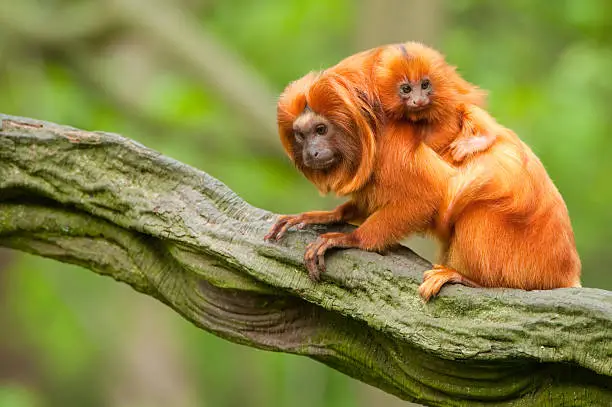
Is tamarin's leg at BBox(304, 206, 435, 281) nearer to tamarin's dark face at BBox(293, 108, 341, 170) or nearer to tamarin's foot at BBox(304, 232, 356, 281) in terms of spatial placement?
tamarin's foot at BBox(304, 232, 356, 281)

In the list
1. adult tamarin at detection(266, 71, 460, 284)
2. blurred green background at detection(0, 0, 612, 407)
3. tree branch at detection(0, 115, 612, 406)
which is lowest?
tree branch at detection(0, 115, 612, 406)

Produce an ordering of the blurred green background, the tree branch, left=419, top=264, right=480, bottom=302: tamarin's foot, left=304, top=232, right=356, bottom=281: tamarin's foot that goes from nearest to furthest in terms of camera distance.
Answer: the tree branch < left=419, top=264, right=480, bottom=302: tamarin's foot < left=304, top=232, right=356, bottom=281: tamarin's foot < the blurred green background

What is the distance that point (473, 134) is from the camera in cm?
357

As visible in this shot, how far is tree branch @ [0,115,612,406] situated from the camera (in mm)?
3025

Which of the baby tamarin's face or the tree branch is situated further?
the baby tamarin's face

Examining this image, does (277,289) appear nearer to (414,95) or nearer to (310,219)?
(310,219)

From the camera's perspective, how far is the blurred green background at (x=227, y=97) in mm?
7953

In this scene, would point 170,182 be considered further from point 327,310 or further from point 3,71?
point 3,71

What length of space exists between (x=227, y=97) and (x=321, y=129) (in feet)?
14.7

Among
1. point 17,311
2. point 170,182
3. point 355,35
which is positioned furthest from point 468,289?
point 17,311

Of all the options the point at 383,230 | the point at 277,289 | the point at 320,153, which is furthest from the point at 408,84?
the point at 277,289

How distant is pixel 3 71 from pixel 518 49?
5.61 m

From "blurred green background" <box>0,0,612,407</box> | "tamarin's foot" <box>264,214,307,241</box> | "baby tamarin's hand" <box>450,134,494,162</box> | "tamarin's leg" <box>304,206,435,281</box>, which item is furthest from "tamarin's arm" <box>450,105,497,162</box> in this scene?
"blurred green background" <box>0,0,612,407</box>

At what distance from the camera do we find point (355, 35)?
7.99 meters
